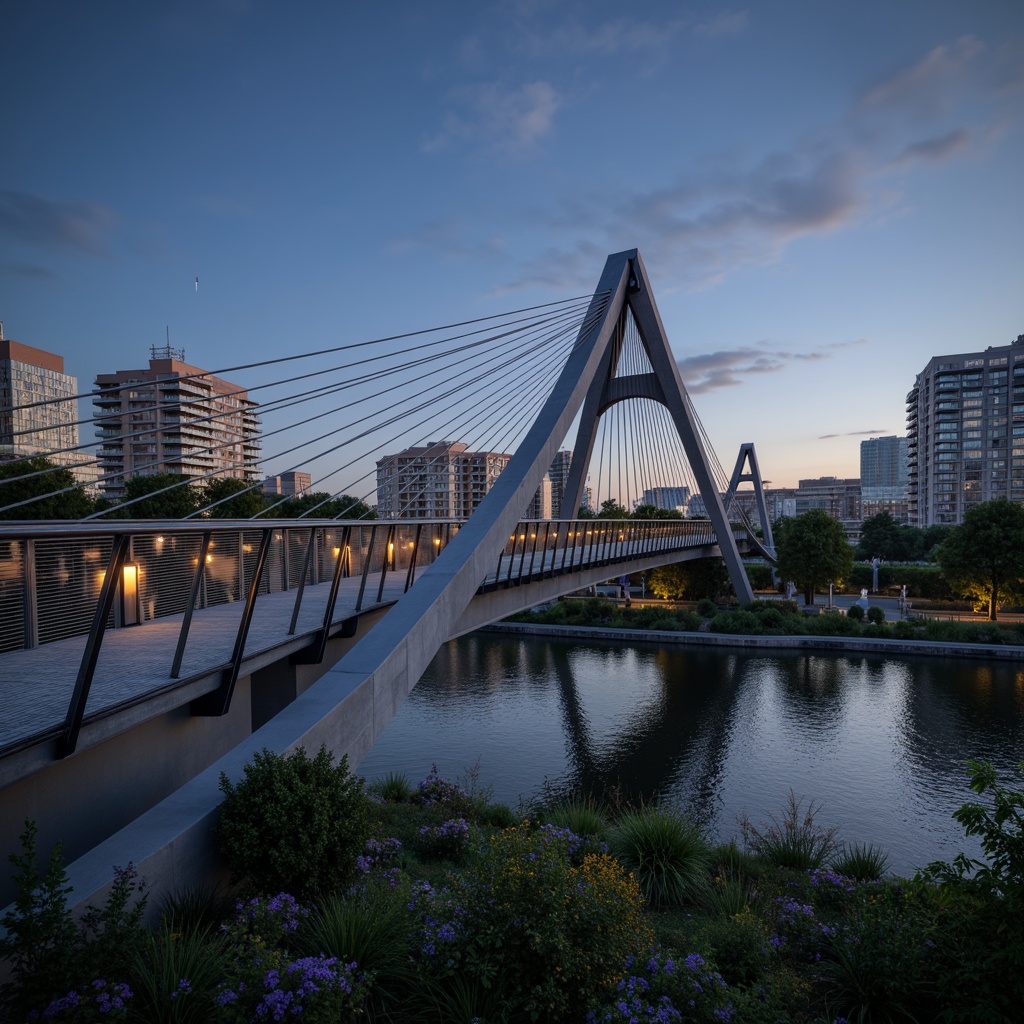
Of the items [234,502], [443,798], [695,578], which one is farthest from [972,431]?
[443,798]

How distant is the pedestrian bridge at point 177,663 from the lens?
5.14m

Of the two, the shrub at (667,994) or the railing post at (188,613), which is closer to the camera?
the shrub at (667,994)

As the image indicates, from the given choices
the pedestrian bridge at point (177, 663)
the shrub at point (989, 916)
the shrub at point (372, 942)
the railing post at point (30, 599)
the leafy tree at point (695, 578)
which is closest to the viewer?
the shrub at point (989, 916)

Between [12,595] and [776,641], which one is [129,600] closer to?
[12,595]

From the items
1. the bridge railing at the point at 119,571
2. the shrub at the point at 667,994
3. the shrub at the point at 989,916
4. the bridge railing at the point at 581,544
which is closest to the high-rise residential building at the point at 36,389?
the bridge railing at the point at 581,544

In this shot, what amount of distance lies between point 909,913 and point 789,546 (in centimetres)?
4135

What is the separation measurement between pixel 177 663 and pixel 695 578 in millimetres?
45339

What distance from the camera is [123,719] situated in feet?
18.4

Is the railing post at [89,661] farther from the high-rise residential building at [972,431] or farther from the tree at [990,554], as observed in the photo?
the high-rise residential building at [972,431]

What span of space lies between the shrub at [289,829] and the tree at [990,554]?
133 feet

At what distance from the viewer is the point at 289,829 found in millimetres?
5598

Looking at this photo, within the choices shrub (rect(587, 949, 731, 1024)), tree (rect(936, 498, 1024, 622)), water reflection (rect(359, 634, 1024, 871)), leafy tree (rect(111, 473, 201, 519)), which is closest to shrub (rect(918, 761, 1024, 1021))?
shrub (rect(587, 949, 731, 1024))

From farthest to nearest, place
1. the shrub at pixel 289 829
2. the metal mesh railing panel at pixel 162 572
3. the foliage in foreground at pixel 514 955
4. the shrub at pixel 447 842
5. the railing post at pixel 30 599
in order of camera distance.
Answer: the metal mesh railing panel at pixel 162 572 → the shrub at pixel 447 842 → the railing post at pixel 30 599 → the shrub at pixel 289 829 → the foliage in foreground at pixel 514 955

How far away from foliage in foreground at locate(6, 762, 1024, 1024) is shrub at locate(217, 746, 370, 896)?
283 millimetres
